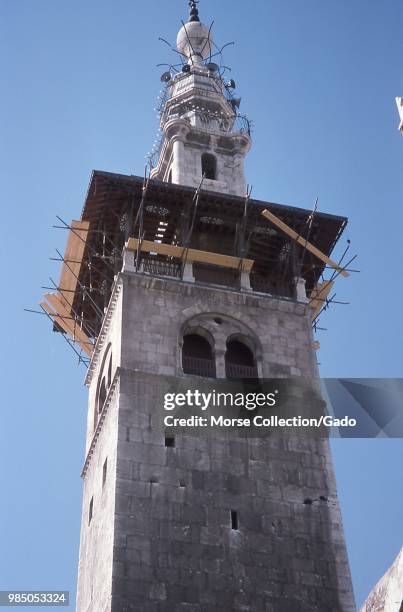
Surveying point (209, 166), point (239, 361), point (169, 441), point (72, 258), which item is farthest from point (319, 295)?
point (169, 441)

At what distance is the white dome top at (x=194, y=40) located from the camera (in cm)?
5716

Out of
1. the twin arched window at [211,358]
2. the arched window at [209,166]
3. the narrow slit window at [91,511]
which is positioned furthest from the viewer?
the arched window at [209,166]

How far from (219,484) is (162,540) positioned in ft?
9.16

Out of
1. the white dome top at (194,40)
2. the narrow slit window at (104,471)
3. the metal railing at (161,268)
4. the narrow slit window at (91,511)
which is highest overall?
the white dome top at (194,40)

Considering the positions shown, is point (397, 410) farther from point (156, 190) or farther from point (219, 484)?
point (156, 190)

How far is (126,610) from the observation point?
29391 millimetres

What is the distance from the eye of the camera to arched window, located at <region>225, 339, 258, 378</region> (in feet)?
121

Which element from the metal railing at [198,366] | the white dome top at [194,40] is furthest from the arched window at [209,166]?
the metal railing at [198,366]

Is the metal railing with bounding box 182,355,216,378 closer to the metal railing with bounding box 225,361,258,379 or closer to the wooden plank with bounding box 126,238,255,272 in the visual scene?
the metal railing with bounding box 225,361,258,379

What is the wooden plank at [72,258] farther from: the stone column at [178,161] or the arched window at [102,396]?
the arched window at [102,396]

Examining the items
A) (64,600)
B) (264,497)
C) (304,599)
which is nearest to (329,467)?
(264,497)

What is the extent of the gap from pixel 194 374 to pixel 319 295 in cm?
842

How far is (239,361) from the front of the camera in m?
37.8

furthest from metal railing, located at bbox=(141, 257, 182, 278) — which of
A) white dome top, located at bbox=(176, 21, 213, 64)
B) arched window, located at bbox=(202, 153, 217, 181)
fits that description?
white dome top, located at bbox=(176, 21, 213, 64)
